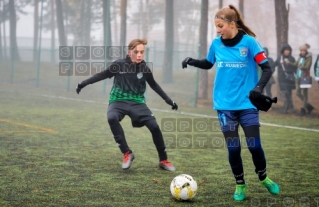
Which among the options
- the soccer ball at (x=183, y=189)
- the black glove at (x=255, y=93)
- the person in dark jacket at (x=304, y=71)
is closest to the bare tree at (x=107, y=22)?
the person in dark jacket at (x=304, y=71)

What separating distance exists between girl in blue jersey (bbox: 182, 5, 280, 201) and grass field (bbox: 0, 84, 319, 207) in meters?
0.45

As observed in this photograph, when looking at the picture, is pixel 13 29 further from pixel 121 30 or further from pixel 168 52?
pixel 168 52

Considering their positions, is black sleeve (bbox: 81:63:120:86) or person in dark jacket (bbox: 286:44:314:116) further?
person in dark jacket (bbox: 286:44:314:116)

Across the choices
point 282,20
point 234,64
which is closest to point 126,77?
point 234,64

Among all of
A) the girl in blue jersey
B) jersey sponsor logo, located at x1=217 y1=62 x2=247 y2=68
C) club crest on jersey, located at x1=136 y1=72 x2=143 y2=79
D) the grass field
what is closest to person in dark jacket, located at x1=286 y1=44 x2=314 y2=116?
the grass field

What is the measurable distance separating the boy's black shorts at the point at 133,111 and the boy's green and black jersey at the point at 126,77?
2.7 inches

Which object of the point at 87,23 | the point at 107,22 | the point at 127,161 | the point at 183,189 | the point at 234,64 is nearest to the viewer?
the point at 183,189

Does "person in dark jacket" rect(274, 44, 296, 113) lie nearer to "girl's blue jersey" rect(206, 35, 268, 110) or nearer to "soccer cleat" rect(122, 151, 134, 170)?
"soccer cleat" rect(122, 151, 134, 170)

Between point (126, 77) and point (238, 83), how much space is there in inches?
89.0

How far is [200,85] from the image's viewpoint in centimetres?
1983

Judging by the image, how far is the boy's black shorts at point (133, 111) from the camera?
730 cm

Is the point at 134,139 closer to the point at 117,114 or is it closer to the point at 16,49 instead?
the point at 117,114

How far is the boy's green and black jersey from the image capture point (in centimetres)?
735

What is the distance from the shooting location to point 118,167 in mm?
7414
